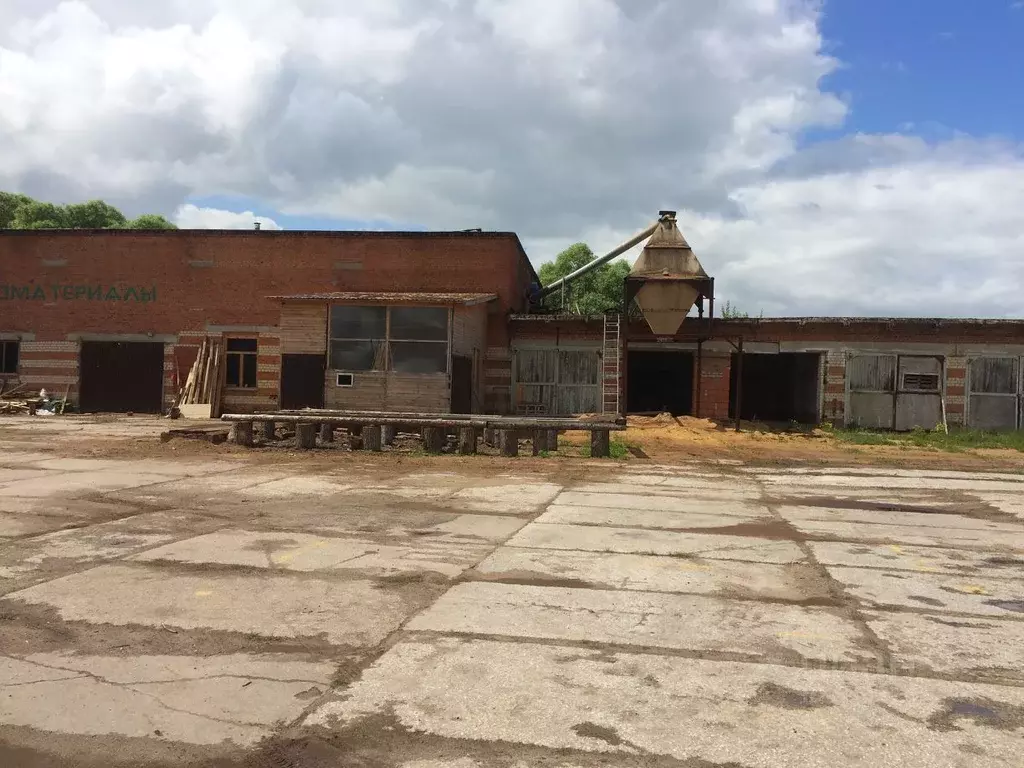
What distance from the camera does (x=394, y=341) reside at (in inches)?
802

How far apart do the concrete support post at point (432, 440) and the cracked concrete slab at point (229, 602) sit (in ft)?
32.0

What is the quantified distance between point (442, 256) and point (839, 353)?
42.5 ft

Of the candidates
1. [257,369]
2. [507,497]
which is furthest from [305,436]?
[257,369]

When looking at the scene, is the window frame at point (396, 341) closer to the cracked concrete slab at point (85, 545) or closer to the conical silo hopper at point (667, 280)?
the conical silo hopper at point (667, 280)

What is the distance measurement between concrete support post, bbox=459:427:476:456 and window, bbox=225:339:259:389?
41.0 ft

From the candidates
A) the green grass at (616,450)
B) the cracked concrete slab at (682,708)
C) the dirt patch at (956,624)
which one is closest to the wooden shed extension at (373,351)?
the green grass at (616,450)

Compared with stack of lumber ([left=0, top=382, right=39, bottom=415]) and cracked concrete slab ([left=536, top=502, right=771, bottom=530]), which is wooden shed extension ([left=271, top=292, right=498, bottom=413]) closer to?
stack of lumber ([left=0, top=382, right=39, bottom=415])

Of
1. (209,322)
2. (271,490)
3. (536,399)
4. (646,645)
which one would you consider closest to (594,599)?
(646,645)

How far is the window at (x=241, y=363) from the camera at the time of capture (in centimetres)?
2545

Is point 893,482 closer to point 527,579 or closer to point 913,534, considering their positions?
point 913,534

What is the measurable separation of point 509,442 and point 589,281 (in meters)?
29.7

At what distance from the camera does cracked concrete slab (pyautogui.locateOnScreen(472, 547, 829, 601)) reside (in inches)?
223

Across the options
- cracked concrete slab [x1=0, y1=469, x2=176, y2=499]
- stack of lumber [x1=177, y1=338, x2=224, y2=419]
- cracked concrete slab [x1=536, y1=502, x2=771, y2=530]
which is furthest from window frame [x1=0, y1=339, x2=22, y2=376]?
cracked concrete slab [x1=536, y1=502, x2=771, y2=530]

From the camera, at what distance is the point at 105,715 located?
341cm
